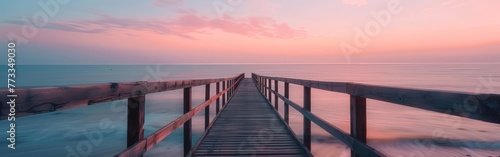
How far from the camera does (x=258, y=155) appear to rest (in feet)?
13.3

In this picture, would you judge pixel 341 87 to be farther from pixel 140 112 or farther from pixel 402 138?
pixel 402 138

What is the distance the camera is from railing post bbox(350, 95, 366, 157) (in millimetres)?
2293

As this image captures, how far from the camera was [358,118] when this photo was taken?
2324 millimetres

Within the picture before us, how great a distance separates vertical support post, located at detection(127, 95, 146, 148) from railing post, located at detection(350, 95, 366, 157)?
1.55m

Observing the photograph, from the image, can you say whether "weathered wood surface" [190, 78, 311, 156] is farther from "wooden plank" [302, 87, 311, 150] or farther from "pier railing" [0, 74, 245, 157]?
"pier railing" [0, 74, 245, 157]

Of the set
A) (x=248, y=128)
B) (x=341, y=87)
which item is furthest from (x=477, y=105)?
(x=248, y=128)

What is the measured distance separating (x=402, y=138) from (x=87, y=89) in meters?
12.9

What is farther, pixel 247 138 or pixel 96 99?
pixel 247 138

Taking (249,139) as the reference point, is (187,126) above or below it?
above

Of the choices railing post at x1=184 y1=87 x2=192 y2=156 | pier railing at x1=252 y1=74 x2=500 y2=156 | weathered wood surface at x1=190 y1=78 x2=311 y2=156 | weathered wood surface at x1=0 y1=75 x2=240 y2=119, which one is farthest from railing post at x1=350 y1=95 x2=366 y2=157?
railing post at x1=184 y1=87 x2=192 y2=156

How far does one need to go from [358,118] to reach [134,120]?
5.26ft

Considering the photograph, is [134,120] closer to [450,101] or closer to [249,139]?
[450,101]

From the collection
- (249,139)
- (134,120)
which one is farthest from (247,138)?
(134,120)

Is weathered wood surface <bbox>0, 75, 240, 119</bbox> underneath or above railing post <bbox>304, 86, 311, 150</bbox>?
above
